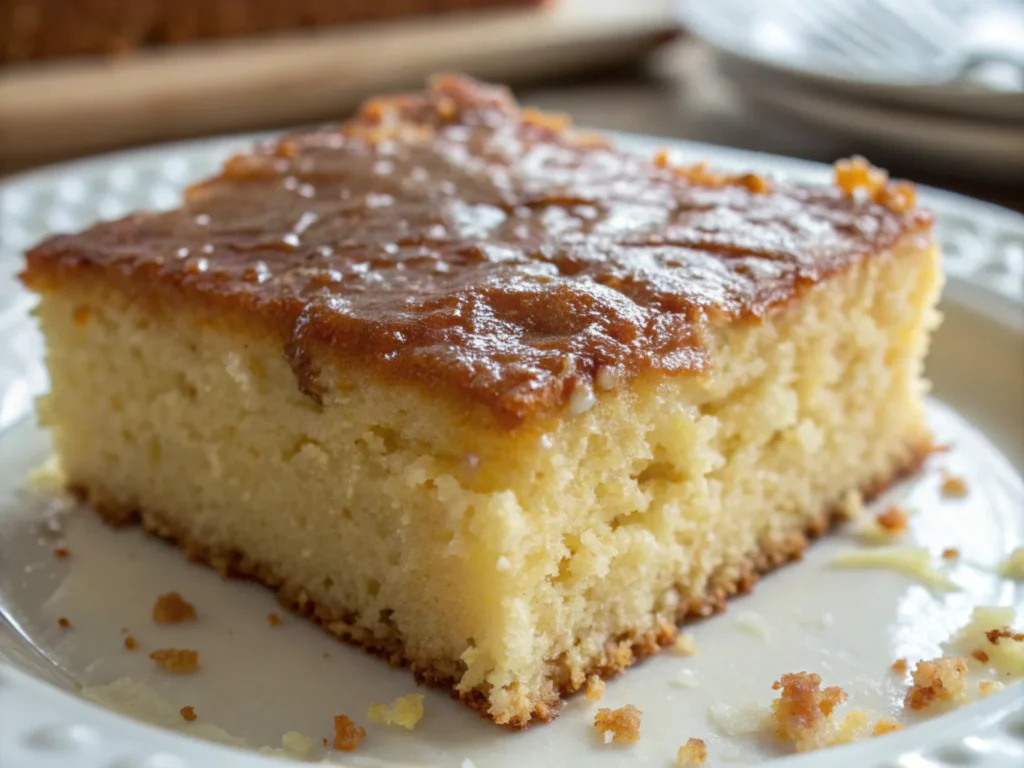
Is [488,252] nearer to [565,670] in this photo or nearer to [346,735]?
[565,670]

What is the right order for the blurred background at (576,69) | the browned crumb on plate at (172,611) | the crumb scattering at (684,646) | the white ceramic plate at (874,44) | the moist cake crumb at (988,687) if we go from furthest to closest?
the blurred background at (576,69) < the white ceramic plate at (874,44) < the browned crumb on plate at (172,611) < the crumb scattering at (684,646) < the moist cake crumb at (988,687)

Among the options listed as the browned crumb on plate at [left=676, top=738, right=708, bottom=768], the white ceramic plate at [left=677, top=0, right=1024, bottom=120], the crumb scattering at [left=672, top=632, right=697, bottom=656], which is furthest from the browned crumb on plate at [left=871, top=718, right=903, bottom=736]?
the white ceramic plate at [left=677, top=0, right=1024, bottom=120]

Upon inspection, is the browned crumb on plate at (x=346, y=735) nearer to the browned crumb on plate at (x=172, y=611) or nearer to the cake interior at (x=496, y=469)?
the cake interior at (x=496, y=469)

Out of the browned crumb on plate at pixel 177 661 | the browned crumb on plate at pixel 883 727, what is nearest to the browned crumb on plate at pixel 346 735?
the browned crumb on plate at pixel 177 661

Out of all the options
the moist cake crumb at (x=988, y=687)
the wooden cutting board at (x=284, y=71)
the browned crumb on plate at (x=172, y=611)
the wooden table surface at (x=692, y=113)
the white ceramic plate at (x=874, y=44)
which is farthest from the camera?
the wooden cutting board at (x=284, y=71)

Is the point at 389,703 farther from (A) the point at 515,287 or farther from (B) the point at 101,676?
(A) the point at 515,287

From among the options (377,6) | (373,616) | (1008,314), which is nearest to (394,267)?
(373,616)

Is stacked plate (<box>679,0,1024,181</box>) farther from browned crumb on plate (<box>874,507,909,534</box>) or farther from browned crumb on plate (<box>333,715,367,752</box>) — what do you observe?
browned crumb on plate (<box>333,715,367,752</box>)

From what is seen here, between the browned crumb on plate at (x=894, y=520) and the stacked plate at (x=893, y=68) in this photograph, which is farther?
the stacked plate at (x=893, y=68)
